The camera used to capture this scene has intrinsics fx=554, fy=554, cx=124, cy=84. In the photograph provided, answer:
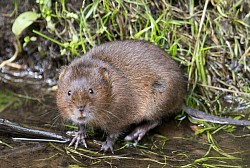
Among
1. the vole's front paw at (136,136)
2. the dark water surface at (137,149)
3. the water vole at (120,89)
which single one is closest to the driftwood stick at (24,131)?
the dark water surface at (137,149)

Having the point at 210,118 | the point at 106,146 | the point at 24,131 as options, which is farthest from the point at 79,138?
the point at 210,118

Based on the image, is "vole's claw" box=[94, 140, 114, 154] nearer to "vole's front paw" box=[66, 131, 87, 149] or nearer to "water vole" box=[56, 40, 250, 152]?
"water vole" box=[56, 40, 250, 152]

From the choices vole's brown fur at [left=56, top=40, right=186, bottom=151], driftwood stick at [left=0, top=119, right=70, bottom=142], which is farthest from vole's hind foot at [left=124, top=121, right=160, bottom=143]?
driftwood stick at [left=0, top=119, right=70, bottom=142]

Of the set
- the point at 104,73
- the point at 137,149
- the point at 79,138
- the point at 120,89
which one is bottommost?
the point at 137,149

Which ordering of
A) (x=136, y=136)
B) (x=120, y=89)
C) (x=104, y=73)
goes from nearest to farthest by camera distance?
(x=104, y=73) < (x=120, y=89) < (x=136, y=136)

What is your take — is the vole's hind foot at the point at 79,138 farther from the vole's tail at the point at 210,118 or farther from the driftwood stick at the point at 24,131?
the vole's tail at the point at 210,118

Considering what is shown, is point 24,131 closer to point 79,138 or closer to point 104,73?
Result: point 79,138
